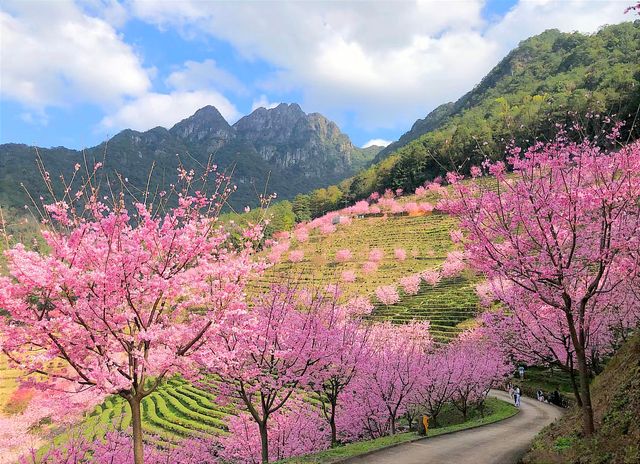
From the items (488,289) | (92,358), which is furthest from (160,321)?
(488,289)

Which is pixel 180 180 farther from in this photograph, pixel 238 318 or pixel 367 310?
pixel 367 310

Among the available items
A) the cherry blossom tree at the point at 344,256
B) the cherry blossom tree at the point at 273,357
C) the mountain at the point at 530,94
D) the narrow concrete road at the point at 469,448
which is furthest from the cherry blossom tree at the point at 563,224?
the mountain at the point at 530,94

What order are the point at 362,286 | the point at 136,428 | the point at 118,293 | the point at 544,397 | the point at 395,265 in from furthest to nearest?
the point at 395,265 < the point at 362,286 < the point at 544,397 < the point at 118,293 < the point at 136,428

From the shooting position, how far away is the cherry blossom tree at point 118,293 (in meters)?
8.34

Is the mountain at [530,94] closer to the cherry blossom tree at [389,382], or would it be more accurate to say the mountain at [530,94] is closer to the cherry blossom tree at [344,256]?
the cherry blossom tree at [344,256]

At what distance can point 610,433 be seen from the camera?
320 inches

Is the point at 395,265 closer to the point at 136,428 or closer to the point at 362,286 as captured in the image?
the point at 362,286

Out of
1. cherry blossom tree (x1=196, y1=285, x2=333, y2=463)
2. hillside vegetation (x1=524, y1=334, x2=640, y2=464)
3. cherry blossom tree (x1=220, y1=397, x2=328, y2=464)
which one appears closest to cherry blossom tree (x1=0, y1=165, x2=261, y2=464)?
cherry blossom tree (x1=196, y1=285, x2=333, y2=463)

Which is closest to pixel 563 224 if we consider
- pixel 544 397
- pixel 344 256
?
→ pixel 544 397

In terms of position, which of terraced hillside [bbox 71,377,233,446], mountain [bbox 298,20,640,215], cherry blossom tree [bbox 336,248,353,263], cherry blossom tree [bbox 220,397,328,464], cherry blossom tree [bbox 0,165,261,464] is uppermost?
mountain [bbox 298,20,640,215]

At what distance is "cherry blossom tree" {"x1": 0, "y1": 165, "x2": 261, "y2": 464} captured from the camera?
27.4 feet

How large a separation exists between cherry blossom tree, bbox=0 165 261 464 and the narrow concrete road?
19.6 feet

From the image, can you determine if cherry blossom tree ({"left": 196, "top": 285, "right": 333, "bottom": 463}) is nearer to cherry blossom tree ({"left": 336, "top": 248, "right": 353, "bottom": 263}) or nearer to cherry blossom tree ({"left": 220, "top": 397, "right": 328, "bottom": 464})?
cherry blossom tree ({"left": 220, "top": 397, "right": 328, "bottom": 464})

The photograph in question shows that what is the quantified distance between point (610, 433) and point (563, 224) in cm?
406
